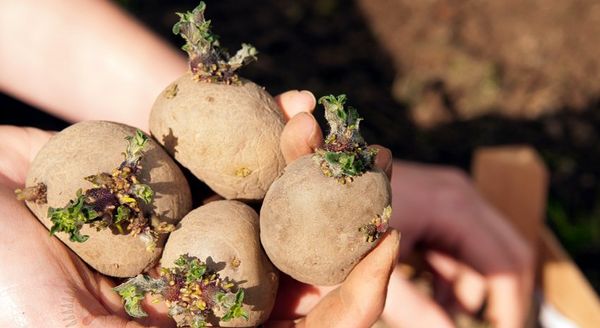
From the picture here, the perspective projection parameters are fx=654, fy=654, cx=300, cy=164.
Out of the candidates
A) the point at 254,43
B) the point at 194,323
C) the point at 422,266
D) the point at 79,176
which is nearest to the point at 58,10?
the point at 79,176

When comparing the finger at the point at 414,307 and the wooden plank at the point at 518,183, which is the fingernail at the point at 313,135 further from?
the wooden plank at the point at 518,183

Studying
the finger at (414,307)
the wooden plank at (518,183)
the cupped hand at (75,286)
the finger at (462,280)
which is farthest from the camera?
the wooden plank at (518,183)

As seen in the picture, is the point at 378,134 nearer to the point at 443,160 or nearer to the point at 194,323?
the point at 443,160

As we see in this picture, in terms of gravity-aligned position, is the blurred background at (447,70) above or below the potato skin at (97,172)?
below

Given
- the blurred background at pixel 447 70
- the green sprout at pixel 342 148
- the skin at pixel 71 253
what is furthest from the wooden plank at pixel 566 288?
the green sprout at pixel 342 148

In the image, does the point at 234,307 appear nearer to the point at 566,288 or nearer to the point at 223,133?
the point at 223,133

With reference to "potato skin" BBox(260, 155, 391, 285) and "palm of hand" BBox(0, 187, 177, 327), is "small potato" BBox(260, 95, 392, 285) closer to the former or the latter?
"potato skin" BBox(260, 155, 391, 285)

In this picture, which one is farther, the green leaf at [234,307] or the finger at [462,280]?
the finger at [462,280]
